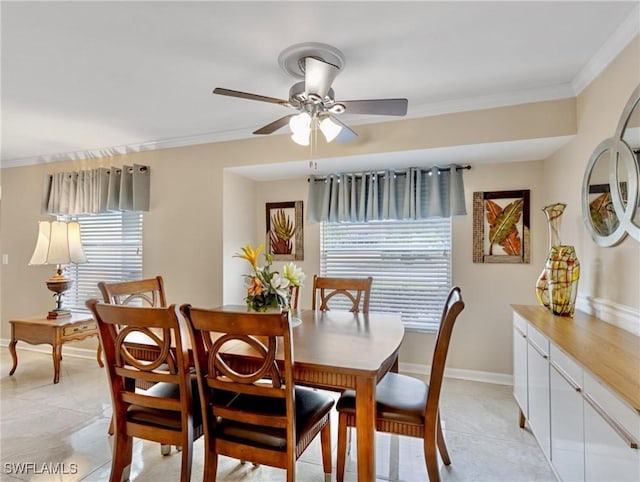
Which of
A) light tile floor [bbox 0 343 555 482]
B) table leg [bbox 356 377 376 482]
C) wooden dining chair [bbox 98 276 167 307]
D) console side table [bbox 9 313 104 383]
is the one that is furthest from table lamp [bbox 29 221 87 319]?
table leg [bbox 356 377 376 482]

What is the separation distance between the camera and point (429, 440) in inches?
65.6

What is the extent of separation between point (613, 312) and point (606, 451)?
1026mm

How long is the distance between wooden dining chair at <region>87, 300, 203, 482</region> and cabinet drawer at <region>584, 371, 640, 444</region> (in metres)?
1.58

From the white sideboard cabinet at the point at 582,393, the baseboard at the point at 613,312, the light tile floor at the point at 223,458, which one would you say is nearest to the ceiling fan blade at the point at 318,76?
the white sideboard cabinet at the point at 582,393

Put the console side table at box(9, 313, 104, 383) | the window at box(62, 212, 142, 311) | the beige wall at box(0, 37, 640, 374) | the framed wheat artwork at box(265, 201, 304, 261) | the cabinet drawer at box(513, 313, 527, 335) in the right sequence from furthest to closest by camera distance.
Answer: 1. the window at box(62, 212, 142, 311)
2. the framed wheat artwork at box(265, 201, 304, 261)
3. the console side table at box(9, 313, 104, 383)
4. the beige wall at box(0, 37, 640, 374)
5. the cabinet drawer at box(513, 313, 527, 335)

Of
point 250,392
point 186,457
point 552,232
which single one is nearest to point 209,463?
point 186,457

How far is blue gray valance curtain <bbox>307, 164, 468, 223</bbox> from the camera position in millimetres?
3300

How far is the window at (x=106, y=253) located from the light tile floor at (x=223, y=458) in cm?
133

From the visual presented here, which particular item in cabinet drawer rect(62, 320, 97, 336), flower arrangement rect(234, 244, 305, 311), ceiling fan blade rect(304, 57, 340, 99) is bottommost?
cabinet drawer rect(62, 320, 97, 336)

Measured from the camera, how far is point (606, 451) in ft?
4.03

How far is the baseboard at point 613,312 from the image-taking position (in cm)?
176

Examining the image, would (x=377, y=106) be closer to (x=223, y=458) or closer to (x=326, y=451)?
(x=326, y=451)

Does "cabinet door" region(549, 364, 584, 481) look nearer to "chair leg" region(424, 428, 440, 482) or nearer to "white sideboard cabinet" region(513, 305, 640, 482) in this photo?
"white sideboard cabinet" region(513, 305, 640, 482)

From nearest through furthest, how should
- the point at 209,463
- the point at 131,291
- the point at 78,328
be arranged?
the point at 209,463 → the point at 131,291 → the point at 78,328
